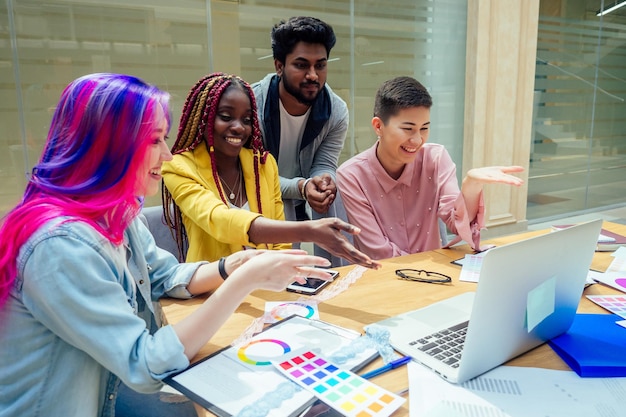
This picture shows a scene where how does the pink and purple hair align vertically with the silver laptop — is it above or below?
above

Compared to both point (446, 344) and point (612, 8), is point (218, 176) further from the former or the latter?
point (612, 8)

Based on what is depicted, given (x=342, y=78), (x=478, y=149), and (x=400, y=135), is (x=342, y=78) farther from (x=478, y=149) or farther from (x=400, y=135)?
(x=400, y=135)

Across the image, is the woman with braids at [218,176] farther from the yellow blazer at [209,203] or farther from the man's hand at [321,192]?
the man's hand at [321,192]

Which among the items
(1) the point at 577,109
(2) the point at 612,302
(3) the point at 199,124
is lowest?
(2) the point at 612,302

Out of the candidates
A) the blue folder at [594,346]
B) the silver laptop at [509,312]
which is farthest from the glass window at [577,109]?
the silver laptop at [509,312]

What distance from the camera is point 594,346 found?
1141 millimetres

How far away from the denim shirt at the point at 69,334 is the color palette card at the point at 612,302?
1.22 metres

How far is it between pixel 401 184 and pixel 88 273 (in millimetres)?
1710

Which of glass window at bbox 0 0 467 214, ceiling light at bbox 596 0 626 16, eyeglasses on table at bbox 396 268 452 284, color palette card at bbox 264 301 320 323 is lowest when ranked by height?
eyeglasses on table at bbox 396 268 452 284

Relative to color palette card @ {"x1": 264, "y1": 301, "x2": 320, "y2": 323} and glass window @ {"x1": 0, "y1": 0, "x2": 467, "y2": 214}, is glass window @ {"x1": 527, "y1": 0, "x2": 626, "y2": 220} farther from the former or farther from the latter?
color palette card @ {"x1": 264, "y1": 301, "x2": 320, "y2": 323}

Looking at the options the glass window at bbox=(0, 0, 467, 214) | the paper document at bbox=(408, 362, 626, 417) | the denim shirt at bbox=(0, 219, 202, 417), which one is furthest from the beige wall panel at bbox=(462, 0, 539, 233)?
the denim shirt at bbox=(0, 219, 202, 417)

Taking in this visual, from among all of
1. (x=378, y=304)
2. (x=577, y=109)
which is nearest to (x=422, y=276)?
(x=378, y=304)

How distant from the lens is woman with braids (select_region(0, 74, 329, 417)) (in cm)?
92

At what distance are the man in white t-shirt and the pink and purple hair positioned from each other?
110cm
